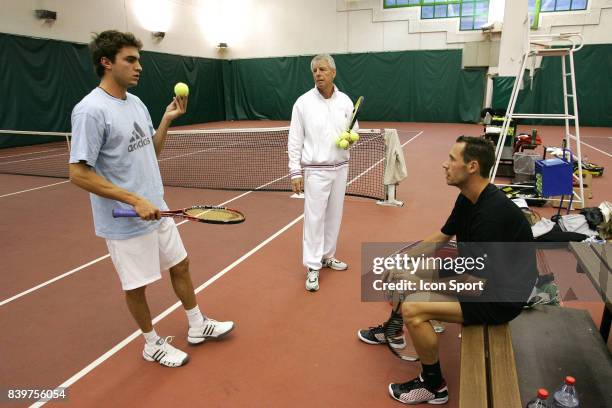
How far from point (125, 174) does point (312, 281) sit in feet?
6.82

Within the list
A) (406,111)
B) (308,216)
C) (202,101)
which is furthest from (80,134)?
(202,101)

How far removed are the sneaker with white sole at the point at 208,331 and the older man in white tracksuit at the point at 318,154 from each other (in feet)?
3.30

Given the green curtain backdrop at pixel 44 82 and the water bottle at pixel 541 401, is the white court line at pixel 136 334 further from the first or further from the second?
the green curtain backdrop at pixel 44 82

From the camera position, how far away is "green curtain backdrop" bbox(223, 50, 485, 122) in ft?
63.2

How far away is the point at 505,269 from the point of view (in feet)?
7.79

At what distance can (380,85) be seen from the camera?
20.8m

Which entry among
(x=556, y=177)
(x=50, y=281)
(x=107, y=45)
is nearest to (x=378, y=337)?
(x=107, y=45)

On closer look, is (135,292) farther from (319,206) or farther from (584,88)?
(584,88)

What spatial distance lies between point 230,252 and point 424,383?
9.93 feet

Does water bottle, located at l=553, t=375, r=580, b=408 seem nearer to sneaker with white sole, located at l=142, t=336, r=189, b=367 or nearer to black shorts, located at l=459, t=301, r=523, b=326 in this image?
black shorts, located at l=459, t=301, r=523, b=326

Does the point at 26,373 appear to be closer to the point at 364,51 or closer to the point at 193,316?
the point at 193,316

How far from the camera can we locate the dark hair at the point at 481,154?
2.52 metres

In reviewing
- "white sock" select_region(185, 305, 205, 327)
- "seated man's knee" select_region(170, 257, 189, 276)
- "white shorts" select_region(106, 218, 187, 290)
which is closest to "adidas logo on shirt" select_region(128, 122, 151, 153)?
"white shorts" select_region(106, 218, 187, 290)

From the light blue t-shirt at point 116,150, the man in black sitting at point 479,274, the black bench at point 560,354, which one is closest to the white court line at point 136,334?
the light blue t-shirt at point 116,150
